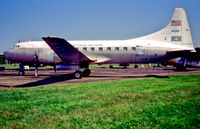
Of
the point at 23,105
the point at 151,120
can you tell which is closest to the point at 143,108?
the point at 151,120

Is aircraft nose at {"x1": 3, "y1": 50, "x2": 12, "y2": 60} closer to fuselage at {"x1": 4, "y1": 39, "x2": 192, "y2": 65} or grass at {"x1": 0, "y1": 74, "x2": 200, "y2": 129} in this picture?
fuselage at {"x1": 4, "y1": 39, "x2": 192, "y2": 65}

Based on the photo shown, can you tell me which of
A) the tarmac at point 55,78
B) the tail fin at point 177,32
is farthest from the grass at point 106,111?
the tail fin at point 177,32

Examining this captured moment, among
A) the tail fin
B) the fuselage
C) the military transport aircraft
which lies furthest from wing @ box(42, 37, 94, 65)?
the tail fin

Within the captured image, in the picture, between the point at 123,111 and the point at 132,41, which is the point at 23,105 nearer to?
the point at 123,111

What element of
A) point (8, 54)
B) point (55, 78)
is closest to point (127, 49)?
point (55, 78)

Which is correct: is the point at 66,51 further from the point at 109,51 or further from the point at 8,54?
the point at 8,54

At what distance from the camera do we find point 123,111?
9930mm

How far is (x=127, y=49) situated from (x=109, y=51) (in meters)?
2.01

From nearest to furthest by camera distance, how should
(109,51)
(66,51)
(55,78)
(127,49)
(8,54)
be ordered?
1. (66,51)
2. (55,78)
3. (127,49)
4. (109,51)
5. (8,54)

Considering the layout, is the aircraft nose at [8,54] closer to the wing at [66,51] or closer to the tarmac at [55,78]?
the tarmac at [55,78]

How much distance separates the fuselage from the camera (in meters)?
A: 28.6

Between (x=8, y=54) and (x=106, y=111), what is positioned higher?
(x=8, y=54)

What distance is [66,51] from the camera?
87.2 ft

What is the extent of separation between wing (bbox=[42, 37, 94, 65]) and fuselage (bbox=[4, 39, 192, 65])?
1.76m
